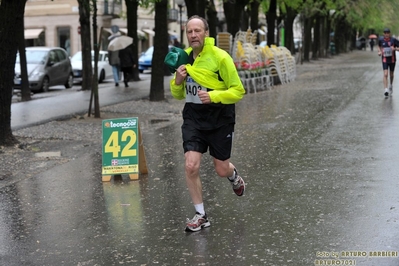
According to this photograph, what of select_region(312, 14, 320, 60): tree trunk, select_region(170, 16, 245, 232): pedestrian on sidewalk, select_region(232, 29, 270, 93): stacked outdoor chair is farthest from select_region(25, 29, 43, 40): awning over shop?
select_region(170, 16, 245, 232): pedestrian on sidewalk

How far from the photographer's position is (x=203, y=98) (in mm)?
6246

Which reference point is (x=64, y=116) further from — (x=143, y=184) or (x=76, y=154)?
(x=143, y=184)

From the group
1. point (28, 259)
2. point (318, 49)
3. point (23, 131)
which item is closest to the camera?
point (28, 259)

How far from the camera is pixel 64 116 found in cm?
1719

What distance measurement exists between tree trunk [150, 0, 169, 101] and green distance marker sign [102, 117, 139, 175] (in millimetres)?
10223

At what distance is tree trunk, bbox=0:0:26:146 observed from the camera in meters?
11.7

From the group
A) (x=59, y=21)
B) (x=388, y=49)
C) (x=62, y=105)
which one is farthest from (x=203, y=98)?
(x=59, y=21)

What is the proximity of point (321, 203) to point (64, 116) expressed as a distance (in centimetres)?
1066

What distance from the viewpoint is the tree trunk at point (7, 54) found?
11.7 m

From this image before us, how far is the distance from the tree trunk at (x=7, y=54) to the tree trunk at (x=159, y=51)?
7.68 meters

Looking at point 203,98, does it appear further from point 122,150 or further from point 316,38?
point 316,38

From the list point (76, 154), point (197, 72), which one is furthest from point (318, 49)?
point (197, 72)

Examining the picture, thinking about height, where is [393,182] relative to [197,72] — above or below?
below

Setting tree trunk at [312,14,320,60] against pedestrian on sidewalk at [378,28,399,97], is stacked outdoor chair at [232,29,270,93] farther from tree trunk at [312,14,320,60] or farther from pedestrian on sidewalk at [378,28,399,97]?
tree trunk at [312,14,320,60]
